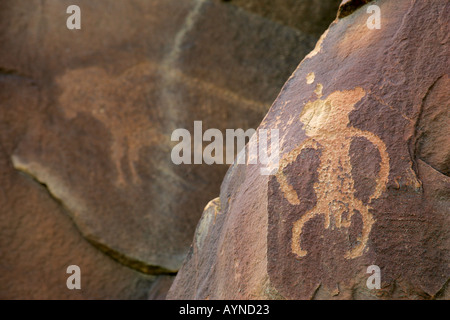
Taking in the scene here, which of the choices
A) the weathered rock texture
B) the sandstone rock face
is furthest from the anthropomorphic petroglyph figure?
the weathered rock texture

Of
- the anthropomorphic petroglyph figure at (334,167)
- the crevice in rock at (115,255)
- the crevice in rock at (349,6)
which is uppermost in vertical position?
the crevice in rock at (349,6)

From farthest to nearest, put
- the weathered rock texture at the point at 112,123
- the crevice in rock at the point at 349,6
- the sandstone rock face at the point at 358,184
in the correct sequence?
1. the weathered rock texture at the point at 112,123
2. the crevice in rock at the point at 349,6
3. the sandstone rock face at the point at 358,184

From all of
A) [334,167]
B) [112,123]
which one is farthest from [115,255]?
[334,167]

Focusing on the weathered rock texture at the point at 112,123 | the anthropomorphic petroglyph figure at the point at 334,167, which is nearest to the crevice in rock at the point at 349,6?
the anthropomorphic petroglyph figure at the point at 334,167

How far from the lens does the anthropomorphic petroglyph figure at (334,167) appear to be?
1.12 metres

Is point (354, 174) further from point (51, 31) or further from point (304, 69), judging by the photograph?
point (51, 31)

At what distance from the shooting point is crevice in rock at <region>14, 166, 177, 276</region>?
194 centimetres

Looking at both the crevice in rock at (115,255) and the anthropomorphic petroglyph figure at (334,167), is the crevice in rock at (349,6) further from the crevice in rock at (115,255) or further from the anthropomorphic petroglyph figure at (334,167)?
the crevice in rock at (115,255)

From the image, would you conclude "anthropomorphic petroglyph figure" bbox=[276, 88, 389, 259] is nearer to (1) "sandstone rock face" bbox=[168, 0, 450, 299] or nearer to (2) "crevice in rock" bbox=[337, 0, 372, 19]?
(1) "sandstone rock face" bbox=[168, 0, 450, 299]

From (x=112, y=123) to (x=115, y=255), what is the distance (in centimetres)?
45

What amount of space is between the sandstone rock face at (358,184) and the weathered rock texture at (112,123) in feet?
2.43

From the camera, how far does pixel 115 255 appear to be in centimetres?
196

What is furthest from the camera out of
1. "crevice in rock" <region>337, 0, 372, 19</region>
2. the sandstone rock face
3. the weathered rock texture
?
the weathered rock texture

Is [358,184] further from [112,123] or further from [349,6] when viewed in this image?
[112,123]
